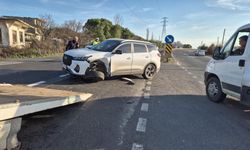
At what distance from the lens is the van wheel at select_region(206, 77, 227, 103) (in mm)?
6957

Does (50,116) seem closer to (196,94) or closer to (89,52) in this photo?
(89,52)

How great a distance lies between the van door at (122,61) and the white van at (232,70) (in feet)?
11.7

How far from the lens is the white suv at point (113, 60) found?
8.59 metres

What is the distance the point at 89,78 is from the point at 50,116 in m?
3.84

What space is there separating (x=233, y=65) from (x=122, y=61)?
464 centimetres

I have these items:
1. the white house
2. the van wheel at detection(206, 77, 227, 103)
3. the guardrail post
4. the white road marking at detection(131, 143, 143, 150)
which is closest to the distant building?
the white house

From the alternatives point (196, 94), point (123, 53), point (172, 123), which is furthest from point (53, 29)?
point (172, 123)

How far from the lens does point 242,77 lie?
580 centimetres

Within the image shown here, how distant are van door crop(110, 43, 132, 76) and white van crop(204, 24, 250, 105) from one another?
357 cm

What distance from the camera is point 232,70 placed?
20.4ft

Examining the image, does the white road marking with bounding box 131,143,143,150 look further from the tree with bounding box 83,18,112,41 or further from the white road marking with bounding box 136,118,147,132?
the tree with bounding box 83,18,112,41

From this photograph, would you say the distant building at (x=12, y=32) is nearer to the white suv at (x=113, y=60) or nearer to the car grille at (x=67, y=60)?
the car grille at (x=67, y=60)

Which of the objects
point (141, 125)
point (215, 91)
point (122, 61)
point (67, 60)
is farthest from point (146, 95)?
point (67, 60)

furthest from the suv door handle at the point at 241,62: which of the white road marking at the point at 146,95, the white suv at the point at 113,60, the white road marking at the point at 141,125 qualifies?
the white suv at the point at 113,60
